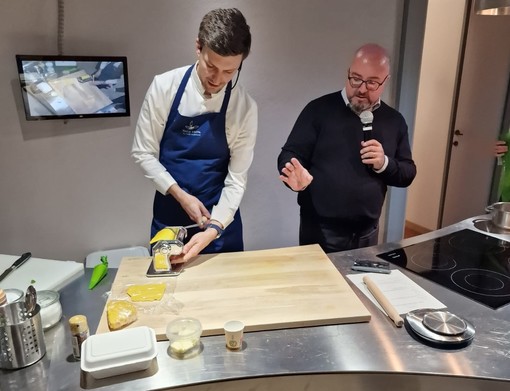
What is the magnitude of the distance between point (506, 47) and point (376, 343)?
10.7ft

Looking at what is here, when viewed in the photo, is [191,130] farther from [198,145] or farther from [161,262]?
[161,262]

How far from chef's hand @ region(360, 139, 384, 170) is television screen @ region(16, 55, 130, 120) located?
55.0 inches

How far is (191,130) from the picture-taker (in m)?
1.59

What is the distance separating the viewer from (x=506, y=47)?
11.0 ft

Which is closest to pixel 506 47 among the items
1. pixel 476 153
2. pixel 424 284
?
pixel 476 153

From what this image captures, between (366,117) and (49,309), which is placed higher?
(366,117)

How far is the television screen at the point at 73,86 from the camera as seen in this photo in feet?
7.13

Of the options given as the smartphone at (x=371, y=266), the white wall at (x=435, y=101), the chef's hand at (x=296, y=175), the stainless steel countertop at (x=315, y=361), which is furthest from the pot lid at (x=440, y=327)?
the white wall at (x=435, y=101)

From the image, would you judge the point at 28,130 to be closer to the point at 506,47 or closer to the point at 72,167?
the point at 72,167

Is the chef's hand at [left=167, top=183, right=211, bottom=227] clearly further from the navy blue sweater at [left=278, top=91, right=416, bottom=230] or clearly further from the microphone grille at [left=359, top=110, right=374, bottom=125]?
the microphone grille at [left=359, top=110, right=374, bottom=125]

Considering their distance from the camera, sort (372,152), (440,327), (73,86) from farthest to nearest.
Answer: (73,86)
(372,152)
(440,327)

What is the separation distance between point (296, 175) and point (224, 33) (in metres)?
0.57

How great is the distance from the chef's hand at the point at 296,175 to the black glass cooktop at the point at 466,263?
15.2 inches

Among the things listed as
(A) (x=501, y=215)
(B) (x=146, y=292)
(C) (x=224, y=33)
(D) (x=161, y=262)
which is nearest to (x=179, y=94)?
(C) (x=224, y=33)
